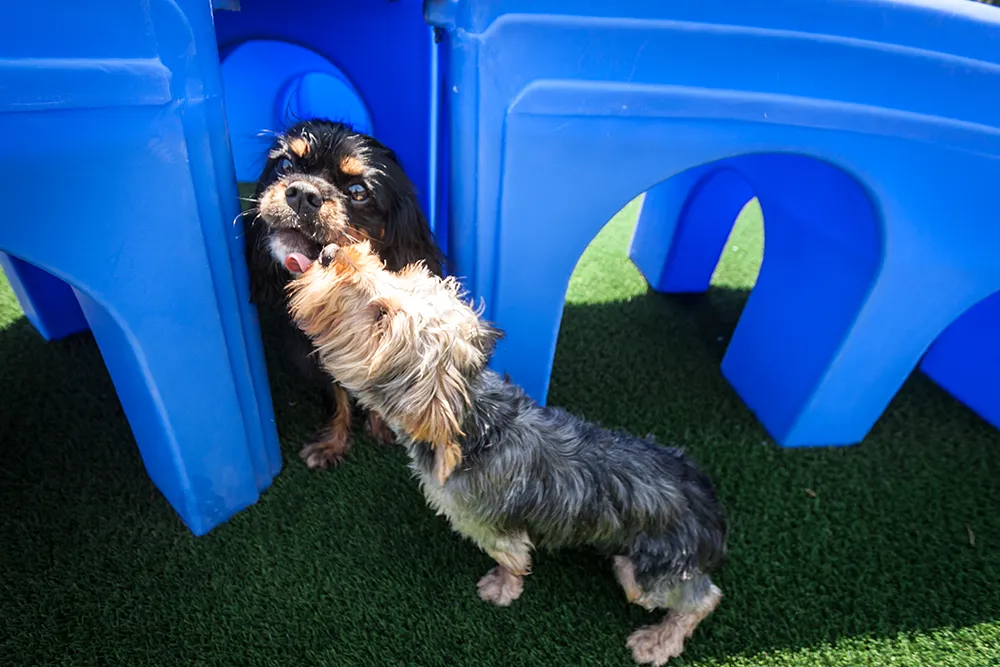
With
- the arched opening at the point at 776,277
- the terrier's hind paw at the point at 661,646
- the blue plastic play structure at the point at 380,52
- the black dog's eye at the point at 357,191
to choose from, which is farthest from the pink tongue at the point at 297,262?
the terrier's hind paw at the point at 661,646

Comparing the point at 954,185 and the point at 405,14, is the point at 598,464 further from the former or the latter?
the point at 405,14

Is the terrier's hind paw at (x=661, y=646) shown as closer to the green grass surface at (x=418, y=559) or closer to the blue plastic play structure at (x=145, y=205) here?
the green grass surface at (x=418, y=559)

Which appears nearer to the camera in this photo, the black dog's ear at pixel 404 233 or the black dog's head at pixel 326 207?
the black dog's head at pixel 326 207

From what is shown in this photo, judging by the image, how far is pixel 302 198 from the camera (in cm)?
175

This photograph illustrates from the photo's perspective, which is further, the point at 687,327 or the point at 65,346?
the point at 687,327

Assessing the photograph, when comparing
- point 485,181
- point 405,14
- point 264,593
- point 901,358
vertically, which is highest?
point 405,14

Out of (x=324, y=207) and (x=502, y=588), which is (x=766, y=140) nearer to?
(x=324, y=207)

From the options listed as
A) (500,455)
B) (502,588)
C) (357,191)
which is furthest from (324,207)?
(502,588)

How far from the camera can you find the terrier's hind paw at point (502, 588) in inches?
79.1

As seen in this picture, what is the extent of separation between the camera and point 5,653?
177 centimetres

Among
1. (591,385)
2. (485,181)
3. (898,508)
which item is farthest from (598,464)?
(898,508)

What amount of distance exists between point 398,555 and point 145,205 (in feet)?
4.66

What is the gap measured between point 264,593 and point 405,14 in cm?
234

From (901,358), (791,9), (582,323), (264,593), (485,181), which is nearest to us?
(791,9)
